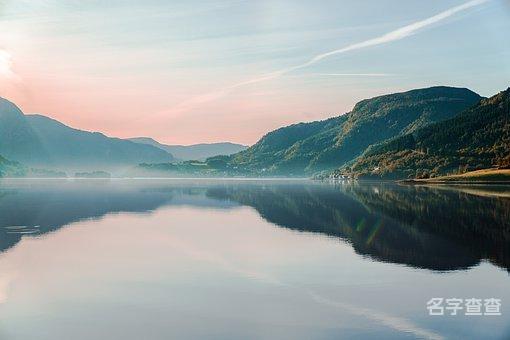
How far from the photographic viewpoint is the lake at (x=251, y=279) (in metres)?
36.5

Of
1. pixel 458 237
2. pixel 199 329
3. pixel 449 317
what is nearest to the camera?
pixel 199 329

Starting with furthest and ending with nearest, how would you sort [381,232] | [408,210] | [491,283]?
[408,210]
[381,232]
[491,283]

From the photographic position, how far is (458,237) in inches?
3147

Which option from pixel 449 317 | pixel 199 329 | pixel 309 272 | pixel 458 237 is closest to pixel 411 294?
pixel 449 317

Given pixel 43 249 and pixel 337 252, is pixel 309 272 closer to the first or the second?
pixel 337 252

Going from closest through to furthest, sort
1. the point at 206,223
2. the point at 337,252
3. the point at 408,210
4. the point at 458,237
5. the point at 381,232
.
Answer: the point at 337,252 < the point at 458,237 < the point at 381,232 < the point at 206,223 < the point at 408,210

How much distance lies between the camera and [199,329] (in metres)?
35.9

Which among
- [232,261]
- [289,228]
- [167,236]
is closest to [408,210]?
[289,228]

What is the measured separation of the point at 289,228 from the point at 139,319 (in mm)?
58510

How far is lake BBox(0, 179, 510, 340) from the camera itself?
120ft

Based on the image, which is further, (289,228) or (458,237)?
(289,228)

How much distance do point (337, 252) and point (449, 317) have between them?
29408mm

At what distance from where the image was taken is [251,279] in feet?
171

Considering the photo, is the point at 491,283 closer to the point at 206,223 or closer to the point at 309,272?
the point at 309,272
